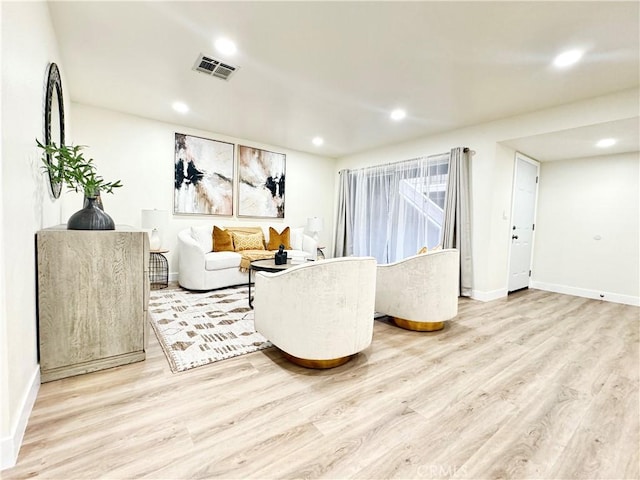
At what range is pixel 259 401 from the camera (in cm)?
169

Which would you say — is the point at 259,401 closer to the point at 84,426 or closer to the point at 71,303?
the point at 84,426

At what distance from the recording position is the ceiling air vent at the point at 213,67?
2.67 meters

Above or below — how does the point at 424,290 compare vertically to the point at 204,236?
below

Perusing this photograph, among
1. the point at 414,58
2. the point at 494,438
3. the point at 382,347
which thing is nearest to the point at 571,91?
the point at 414,58

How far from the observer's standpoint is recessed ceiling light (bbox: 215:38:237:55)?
2.39m

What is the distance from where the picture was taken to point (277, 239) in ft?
16.8

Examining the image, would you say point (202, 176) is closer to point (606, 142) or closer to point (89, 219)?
point (89, 219)

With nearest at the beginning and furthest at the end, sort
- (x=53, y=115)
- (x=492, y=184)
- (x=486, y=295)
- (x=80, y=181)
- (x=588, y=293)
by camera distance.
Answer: (x=80, y=181) < (x=53, y=115) < (x=492, y=184) < (x=486, y=295) < (x=588, y=293)

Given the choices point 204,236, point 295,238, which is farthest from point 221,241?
point 295,238

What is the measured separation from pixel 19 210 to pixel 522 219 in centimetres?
583

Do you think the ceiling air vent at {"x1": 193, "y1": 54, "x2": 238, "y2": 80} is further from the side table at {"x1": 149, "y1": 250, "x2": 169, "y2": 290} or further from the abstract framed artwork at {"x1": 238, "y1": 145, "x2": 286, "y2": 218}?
the side table at {"x1": 149, "y1": 250, "x2": 169, "y2": 290}

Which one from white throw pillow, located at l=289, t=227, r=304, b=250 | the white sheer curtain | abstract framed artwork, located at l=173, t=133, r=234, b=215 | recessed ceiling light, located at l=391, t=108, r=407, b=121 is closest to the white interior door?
the white sheer curtain

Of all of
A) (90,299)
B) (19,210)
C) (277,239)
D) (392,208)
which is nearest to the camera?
(19,210)

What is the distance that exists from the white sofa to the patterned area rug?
17 centimetres
